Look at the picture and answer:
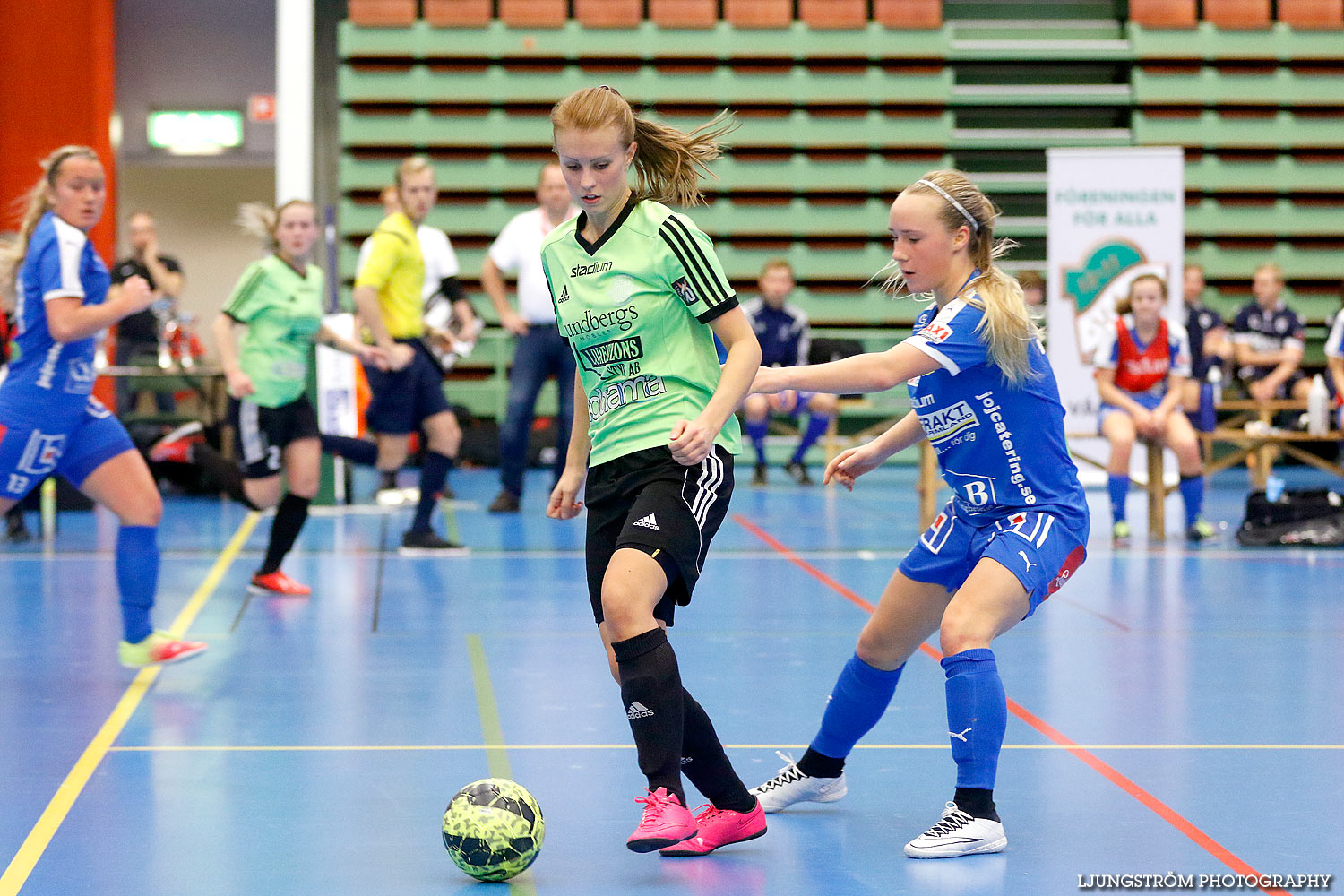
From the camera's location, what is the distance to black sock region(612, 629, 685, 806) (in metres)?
2.88

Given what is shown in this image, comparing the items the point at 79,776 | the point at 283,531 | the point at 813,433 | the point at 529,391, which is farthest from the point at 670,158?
the point at 813,433

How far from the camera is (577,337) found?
3092mm

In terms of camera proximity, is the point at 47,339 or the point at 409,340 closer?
the point at 47,339

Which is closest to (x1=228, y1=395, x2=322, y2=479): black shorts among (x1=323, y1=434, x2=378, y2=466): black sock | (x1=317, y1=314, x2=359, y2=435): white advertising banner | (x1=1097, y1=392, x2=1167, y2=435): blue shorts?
(x1=323, y1=434, x2=378, y2=466): black sock

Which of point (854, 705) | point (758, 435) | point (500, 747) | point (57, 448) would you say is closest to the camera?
point (854, 705)

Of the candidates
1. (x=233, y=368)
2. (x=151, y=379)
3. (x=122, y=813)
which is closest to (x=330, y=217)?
(x=151, y=379)

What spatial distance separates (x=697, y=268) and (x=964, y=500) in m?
0.83

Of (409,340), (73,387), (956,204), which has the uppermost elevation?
(956,204)

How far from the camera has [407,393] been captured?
7555mm

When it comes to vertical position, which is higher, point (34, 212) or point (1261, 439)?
point (34, 212)

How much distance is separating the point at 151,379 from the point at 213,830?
27.1ft

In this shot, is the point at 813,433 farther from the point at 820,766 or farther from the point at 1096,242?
the point at 820,766

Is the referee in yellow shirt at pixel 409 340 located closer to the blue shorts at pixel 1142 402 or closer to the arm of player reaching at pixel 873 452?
the blue shorts at pixel 1142 402

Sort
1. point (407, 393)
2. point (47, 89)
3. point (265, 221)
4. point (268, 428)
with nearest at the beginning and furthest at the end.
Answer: point (268, 428), point (265, 221), point (407, 393), point (47, 89)
